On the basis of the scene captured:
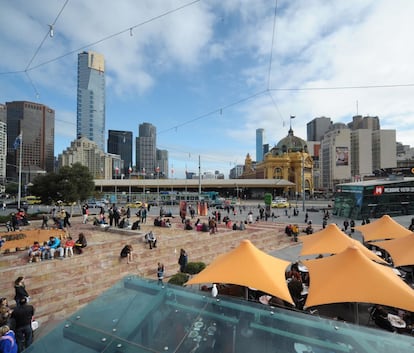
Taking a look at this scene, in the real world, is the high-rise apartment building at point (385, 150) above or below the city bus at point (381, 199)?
above

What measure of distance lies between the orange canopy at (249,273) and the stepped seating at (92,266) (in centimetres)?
563

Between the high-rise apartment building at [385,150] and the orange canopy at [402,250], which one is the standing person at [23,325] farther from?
the high-rise apartment building at [385,150]

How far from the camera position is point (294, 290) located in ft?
24.4

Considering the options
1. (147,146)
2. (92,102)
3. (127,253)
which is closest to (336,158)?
(147,146)

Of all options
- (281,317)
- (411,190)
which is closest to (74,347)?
(281,317)

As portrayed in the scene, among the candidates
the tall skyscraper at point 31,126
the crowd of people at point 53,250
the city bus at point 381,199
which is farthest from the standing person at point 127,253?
the tall skyscraper at point 31,126

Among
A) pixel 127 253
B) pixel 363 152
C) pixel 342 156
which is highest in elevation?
pixel 363 152

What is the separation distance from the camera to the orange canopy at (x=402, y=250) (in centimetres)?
833

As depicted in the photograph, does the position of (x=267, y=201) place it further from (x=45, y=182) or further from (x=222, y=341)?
(x=222, y=341)

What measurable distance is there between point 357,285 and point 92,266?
10.3m

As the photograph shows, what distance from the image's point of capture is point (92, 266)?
37.7 feet

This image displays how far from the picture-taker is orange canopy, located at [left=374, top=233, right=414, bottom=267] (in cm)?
833

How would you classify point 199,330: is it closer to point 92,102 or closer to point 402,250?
point 402,250

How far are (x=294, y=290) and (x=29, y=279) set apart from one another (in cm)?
917
